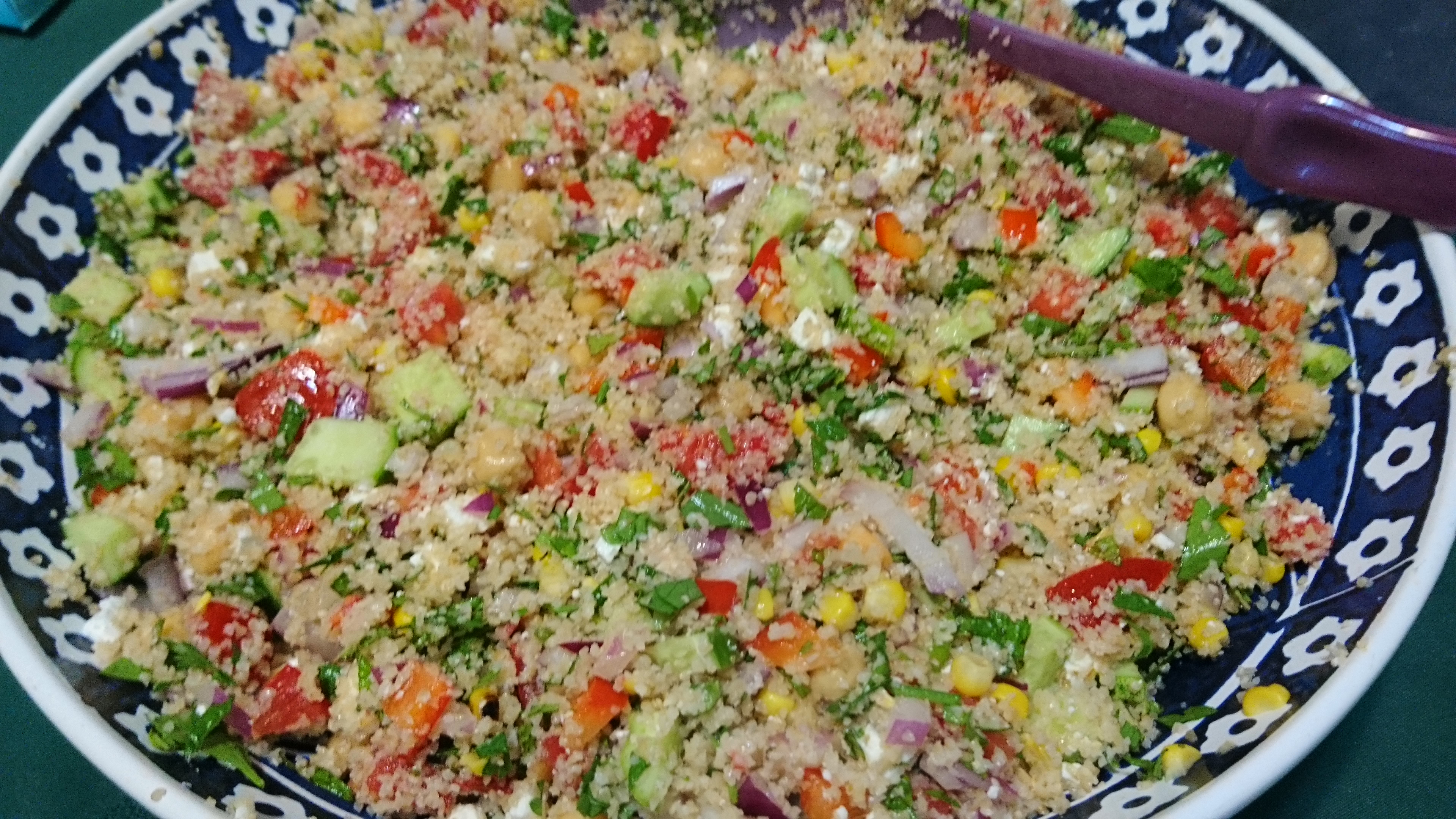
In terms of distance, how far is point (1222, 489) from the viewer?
5.36 feet

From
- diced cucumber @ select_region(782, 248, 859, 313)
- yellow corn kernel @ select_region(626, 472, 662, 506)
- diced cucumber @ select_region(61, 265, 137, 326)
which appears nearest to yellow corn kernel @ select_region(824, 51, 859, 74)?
diced cucumber @ select_region(782, 248, 859, 313)

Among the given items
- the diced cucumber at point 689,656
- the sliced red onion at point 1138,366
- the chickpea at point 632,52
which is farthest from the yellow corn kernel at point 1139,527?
the chickpea at point 632,52

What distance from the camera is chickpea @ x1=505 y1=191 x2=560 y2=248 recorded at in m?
1.90

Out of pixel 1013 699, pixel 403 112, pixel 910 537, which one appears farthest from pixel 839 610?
pixel 403 112

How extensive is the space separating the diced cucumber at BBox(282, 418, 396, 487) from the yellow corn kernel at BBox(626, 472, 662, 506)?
0.46 meters

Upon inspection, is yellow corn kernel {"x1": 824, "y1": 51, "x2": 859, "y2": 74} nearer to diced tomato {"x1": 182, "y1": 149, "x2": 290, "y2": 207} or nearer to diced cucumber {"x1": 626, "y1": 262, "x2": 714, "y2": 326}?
diced cucumber {"x1": 626, "y1": 262, "x2": 714, "y2": 326}

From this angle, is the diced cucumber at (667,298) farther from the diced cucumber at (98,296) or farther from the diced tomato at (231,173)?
the diced cucumber at (98,296)

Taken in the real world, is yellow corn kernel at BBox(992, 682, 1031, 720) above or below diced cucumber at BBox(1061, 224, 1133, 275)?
below

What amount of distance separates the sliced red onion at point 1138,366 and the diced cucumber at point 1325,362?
9.9 inches

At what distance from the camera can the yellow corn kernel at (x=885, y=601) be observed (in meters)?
1.49

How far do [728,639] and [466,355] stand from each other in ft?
2.52

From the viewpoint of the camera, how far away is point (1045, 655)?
1.48m

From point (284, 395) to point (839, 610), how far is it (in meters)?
1.10

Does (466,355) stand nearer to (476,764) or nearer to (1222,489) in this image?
(476,764)
